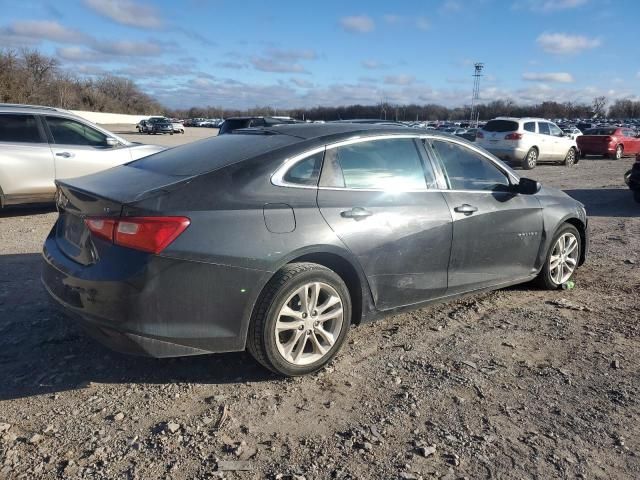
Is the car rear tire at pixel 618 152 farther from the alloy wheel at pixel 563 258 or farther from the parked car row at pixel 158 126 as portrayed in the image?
the parked car row at pixel 158 126

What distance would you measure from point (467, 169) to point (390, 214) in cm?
113

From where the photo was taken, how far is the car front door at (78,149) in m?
8.34

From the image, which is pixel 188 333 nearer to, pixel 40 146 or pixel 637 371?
pixel 637 371

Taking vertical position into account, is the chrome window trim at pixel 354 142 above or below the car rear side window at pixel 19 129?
below

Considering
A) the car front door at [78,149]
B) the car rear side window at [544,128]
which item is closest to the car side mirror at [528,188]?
the car front door at [78,149]

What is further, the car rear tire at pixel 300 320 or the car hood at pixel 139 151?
the car hood at pixel 139 151

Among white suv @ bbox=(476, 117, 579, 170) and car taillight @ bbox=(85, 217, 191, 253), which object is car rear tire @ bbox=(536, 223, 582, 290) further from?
white suv @ bbox=(476, 117, 579, 170)

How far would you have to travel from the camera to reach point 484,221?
440 centimetres

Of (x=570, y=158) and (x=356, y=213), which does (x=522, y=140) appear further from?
(x=356, y=213)

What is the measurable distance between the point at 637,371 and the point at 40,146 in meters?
8.22

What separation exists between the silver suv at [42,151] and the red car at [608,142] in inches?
910

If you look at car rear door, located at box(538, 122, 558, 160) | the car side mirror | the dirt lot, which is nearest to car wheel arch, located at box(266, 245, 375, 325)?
the dirt lot

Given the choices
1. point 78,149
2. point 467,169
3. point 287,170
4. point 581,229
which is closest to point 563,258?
point 581,229

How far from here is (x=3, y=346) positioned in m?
3.76
